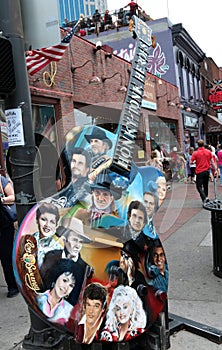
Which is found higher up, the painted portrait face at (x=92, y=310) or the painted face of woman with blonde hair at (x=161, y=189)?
the painted face of woman with blonde hair at (x=161, y=189)

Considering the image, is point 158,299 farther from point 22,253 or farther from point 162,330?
point 22,253

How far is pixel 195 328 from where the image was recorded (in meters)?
3.21

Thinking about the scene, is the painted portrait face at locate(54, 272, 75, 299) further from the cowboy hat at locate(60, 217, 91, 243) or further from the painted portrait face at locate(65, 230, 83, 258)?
the cowboy hat at locate(60, 217, 91, 243)

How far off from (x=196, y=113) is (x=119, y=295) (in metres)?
24.8

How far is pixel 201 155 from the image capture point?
32.9ft

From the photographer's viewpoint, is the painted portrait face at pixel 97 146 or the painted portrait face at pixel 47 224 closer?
the painted portrait face at pixel 47 224

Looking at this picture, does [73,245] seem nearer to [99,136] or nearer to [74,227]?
[74,227]

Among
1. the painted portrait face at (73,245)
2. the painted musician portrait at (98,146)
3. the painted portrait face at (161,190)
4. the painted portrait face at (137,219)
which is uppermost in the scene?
the painted musician portrait at (98,146)

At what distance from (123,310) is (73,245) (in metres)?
0.58

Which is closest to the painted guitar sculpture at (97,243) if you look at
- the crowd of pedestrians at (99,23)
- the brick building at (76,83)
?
the brick building at (76,83)

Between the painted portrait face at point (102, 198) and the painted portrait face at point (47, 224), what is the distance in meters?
0.30

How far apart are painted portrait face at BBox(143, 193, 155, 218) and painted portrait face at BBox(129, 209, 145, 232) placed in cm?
8

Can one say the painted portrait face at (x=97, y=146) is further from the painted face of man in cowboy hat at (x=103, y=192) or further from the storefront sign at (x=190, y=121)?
the storefront sign at (x=190, y=121)

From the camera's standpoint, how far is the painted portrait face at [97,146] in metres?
2.68
